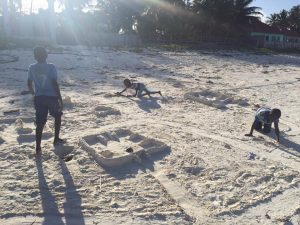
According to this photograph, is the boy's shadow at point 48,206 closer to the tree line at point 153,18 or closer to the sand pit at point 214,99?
the sand pit at point 214,99

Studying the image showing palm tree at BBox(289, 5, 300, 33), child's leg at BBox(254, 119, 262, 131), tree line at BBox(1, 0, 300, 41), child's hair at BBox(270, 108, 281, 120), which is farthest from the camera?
palm tree at BBox(289, 5, 300, 33)

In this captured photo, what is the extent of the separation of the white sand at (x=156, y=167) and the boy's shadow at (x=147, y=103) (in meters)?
0.03

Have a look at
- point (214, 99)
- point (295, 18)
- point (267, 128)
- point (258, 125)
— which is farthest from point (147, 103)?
point (295, 18)

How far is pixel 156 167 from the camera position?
5.70 meters

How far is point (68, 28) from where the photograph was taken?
32.6 metres

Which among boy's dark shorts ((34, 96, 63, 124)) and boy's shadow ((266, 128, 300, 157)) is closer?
boy's dark shorts ((34, 96, 63, 124))

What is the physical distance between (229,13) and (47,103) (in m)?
38.6

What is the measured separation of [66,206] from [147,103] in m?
5.76

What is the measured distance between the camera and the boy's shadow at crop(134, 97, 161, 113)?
953 cm

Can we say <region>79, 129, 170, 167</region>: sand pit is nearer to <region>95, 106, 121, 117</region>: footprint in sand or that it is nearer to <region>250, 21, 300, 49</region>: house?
<region>95, 106, 121, 117</region>: footprint in sand

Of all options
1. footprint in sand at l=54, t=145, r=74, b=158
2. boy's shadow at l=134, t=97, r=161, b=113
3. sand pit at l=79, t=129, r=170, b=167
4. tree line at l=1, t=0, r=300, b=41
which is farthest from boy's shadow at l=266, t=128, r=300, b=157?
tree line at l=1, t=0, r=300, b=41

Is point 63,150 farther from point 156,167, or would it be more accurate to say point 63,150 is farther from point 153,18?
point 153,18

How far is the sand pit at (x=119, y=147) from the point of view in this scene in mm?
5695

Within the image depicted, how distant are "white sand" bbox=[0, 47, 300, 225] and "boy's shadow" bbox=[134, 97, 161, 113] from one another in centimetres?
3
